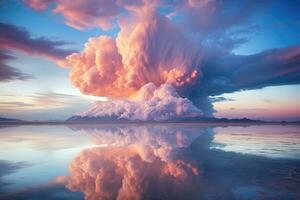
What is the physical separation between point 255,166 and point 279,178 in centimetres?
373

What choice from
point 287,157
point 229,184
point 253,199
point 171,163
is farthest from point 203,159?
point 253,199

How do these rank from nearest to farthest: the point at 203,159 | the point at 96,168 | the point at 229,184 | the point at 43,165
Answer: the point at 229,184, the point at 96,168, the point at 43,165, the point at 203,159

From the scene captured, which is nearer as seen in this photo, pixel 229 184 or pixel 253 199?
pixel 253 199


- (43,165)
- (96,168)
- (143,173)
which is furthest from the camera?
(43,165)

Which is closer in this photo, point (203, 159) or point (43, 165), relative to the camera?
point (43, 165)

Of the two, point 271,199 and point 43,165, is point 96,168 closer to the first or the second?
point 43,165

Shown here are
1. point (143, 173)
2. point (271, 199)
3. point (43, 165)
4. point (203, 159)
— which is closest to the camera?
point (271, 199)

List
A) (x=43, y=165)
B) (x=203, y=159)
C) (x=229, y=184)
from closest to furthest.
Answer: (x=229, y=184) → (x=43, y=165) → (x=203, y=159)

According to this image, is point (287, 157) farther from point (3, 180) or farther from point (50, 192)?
point (3, 180)

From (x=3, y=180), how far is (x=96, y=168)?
5.10m

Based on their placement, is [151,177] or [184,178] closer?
[184,178]

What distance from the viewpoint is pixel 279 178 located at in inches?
598

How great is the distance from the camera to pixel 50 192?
12.6 meters

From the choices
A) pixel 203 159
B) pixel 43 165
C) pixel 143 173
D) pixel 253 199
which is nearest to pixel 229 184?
pixel 253 199
